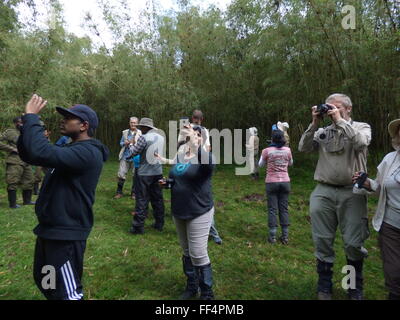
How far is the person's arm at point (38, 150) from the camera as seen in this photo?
1.53 meters

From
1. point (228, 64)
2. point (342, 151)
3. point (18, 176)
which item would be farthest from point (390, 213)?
point (228, 64)

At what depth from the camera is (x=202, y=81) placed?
10719 mm

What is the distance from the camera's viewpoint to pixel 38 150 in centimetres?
153

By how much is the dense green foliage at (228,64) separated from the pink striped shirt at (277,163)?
266 cm

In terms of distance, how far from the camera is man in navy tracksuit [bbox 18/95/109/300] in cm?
166

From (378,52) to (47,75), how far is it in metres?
7.39

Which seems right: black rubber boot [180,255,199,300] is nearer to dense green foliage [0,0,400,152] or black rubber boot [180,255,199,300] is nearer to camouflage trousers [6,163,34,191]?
camouflage trousers [6,163,34,191]

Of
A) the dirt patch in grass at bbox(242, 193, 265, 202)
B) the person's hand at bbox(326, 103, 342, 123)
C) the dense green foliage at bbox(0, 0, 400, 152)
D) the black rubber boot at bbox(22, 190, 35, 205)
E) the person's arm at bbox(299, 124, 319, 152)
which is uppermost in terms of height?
the dense green foliage at bbox(0, 0, 400, 152)

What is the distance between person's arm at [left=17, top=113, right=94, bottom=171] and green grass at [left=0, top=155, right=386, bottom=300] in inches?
56.6

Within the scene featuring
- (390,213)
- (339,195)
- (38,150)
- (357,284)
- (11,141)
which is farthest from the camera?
(11,141)

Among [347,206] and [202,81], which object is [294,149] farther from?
[347,206]

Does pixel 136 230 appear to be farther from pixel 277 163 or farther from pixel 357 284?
pixel 357 284

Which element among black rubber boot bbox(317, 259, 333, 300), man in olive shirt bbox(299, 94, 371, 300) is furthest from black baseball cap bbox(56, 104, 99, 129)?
black rubber boot bbox(317, 259, 333, 300)

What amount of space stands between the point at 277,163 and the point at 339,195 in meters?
1.52
